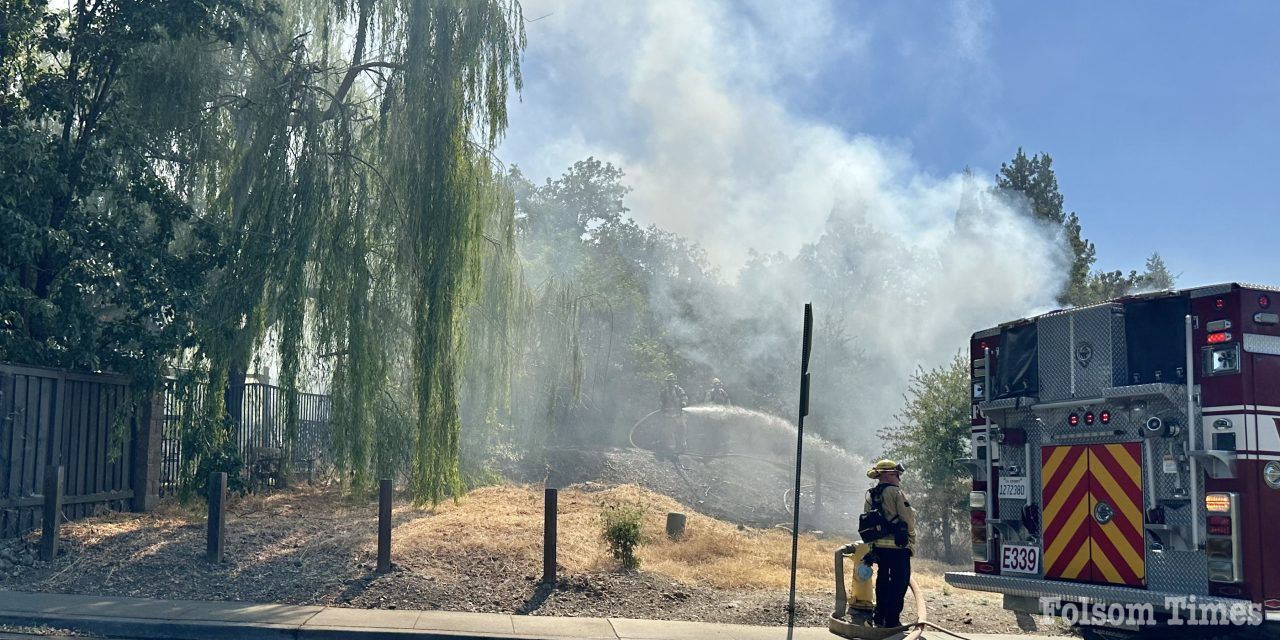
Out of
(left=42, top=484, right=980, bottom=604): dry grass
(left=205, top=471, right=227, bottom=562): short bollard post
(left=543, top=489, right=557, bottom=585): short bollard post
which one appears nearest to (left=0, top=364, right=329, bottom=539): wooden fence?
(left=42, top=484, right=980, bottom=604): dry grass

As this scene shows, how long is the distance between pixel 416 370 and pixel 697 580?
15.1 ft

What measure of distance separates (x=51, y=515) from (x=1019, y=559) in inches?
378

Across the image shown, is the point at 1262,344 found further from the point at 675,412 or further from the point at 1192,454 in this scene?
the point at 675,412

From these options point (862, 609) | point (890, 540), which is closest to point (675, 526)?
point (862, 609)

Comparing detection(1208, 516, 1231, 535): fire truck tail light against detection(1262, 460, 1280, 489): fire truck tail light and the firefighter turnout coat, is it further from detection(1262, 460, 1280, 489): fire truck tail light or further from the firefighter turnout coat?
the firefighter turnout coat

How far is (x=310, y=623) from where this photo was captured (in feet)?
28.6

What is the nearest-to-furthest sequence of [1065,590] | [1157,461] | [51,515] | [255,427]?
[1157,461] < [1065,590] < [51,515] < [255,427]

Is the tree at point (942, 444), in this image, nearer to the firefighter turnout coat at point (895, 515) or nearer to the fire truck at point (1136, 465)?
the fire truck at point (1136, 465)

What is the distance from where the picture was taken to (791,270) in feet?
194

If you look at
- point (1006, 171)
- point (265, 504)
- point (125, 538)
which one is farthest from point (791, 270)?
point (125, 538)

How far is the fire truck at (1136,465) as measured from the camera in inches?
260

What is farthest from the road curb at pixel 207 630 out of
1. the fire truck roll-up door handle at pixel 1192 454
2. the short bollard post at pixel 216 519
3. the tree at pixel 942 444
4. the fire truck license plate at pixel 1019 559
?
the tree at pixel 942 444

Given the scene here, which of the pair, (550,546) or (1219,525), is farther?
(550,546)

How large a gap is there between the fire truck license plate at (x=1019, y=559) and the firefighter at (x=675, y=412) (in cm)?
2583
